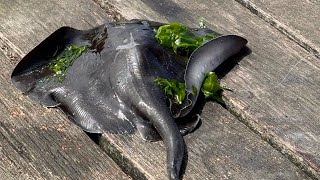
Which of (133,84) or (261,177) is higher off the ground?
(133,84)

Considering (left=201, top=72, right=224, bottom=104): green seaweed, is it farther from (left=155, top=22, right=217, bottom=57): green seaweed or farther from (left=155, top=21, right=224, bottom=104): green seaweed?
(left=155, top=22, right=217, bottom=57): green seaweed

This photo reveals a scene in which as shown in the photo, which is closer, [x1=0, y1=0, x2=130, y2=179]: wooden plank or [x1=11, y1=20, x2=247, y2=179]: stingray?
[x1=0, y1=0, x2=130, y2=179]: wooden plank

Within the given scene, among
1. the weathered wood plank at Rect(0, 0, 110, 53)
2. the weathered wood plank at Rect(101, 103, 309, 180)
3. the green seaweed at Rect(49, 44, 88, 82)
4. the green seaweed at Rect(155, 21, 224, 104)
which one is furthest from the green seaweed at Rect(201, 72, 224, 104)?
the weathered wood plank at Rect(0, 0, 110, 53)

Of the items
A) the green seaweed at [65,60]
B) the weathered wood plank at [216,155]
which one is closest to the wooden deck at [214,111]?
the weathered wood plank at [216,155]

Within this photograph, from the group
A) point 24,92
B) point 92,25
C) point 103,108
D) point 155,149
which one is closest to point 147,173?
point 155,149

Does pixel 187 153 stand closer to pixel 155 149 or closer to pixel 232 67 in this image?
pixel 155 149

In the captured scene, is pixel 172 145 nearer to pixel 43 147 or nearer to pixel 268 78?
pixel 43 147
